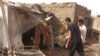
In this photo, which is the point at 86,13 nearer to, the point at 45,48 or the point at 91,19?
the point at 91,19

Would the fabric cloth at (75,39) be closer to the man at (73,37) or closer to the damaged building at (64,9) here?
the man at (73,37)

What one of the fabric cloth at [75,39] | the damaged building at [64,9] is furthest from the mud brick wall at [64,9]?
the fabric cloth at [75,39]

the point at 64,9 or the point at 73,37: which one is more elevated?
the point at 64,9

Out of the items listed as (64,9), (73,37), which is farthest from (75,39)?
(64,9)

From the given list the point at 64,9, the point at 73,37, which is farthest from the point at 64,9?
the point at 73,37

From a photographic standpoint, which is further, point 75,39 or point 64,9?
point 64,9

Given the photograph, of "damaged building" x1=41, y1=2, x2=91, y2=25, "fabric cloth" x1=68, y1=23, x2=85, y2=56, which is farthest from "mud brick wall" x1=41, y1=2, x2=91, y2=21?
"fabric cloth" x1=68, y1=23, x2=85, y2=56

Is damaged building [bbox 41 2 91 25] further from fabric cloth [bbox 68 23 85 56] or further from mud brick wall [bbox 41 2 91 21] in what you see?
fabric cloth [bbox 68 23 85 56]

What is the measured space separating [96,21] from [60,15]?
5234mm

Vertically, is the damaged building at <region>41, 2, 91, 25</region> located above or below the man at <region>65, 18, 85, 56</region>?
above

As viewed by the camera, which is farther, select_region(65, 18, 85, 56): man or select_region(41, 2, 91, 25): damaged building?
select_region(41, 2, 91, 25): damaged building

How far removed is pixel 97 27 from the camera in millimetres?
23578

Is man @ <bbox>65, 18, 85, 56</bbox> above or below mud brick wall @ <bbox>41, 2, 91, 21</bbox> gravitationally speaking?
below

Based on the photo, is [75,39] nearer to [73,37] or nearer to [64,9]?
[73,37]
